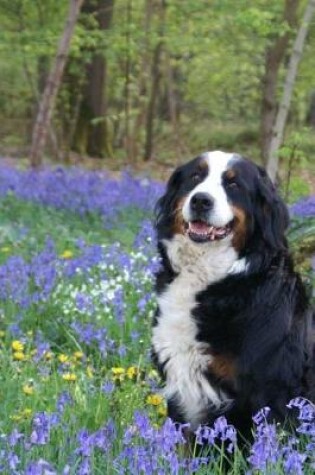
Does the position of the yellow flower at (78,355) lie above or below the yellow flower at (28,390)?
below

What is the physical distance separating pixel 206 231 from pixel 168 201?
362mm

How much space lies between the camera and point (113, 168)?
1908 centimetres

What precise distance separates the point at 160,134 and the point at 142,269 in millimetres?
22121

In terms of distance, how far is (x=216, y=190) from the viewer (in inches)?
149

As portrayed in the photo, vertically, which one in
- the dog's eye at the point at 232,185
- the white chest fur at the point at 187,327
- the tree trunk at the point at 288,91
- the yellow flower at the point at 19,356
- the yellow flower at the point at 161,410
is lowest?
the yellow flower at the point at 161,410

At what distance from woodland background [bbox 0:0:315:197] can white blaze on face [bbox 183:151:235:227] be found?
345 cm

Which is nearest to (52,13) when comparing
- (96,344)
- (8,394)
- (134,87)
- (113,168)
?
(113,168)

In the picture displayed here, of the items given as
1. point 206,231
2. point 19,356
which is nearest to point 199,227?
point 206,231

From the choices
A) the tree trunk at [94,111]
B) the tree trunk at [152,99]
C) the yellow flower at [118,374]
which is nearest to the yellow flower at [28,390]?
the yellow flower at [118,374]

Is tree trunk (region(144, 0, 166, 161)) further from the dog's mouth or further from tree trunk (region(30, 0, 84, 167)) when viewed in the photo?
the dog's mouth

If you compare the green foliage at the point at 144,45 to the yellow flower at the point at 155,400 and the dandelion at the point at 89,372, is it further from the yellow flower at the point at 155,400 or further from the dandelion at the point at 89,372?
the yellow flower at the point at 155,400

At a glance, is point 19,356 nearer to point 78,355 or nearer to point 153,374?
point 78,355

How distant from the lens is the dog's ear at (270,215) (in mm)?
3834

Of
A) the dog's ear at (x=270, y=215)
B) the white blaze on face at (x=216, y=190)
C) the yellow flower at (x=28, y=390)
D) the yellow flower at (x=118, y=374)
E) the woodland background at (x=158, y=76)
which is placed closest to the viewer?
the white blaze on face at (x=216, y=190)
